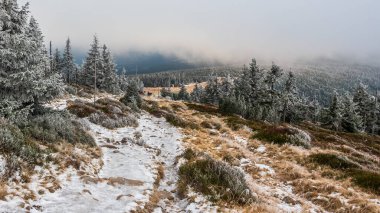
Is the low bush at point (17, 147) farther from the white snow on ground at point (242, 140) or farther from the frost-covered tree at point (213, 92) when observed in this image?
the frost-covered tree at point (213, 92)

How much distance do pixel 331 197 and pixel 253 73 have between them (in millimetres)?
55191

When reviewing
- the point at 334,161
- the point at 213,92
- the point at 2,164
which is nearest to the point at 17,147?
the point at 2,164

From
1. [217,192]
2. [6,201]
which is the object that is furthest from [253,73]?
[6,201]

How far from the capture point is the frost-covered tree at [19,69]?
707 inches

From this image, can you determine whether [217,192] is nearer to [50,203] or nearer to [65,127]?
[50,203]

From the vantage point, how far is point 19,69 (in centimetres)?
1881

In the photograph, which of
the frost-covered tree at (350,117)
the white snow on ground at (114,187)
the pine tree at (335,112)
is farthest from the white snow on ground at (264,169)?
the frost-covered tree at (350,117)

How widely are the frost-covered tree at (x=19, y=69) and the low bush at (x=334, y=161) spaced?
16.0 metres

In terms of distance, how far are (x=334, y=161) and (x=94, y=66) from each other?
2650 inches

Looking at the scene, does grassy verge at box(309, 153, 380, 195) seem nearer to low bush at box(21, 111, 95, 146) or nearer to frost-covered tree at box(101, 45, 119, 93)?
low bush at box(21, 111, 95, 146)

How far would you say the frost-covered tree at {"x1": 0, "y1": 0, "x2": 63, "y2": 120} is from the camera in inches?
707

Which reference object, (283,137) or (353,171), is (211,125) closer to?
(283,137)

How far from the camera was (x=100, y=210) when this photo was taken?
10906 mm

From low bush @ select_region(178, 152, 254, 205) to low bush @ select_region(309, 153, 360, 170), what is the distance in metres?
7.30
